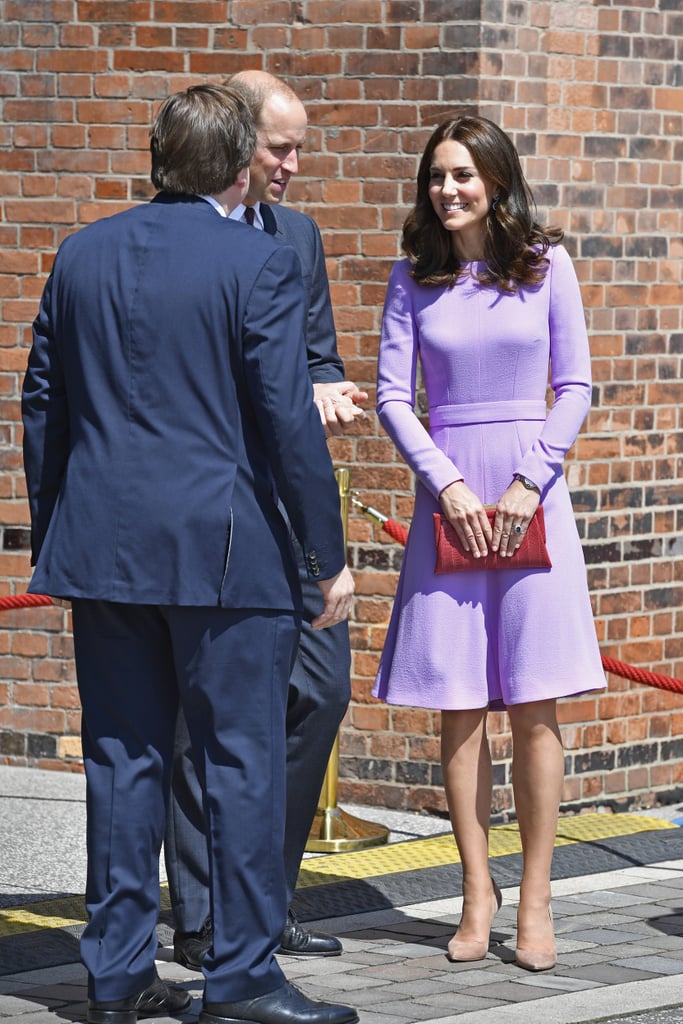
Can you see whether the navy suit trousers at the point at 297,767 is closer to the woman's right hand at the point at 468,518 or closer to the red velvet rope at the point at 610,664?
the woman's right hand at the point at 468,518

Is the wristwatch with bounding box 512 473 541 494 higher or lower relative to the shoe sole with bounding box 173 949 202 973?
higher

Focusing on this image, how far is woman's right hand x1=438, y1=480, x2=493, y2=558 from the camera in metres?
5.31

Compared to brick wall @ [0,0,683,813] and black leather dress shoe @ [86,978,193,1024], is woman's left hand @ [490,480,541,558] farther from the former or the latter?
brick wall @ [0,0,683,813]

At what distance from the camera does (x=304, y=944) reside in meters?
5.38

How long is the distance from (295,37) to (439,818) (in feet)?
8.95

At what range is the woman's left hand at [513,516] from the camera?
209 inches

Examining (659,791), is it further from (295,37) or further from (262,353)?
(262,353)

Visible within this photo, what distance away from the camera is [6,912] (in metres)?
5.87

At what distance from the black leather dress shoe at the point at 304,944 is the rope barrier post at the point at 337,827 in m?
1.30

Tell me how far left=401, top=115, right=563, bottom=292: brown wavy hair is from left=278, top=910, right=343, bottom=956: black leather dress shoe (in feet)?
5.61

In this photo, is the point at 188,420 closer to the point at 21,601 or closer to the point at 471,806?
the point at 471,806

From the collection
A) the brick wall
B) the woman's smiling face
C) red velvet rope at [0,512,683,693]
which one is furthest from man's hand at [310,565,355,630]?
the brick wall

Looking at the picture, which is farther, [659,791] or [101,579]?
[659,791]

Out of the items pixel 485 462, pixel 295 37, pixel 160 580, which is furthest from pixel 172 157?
pixel 295 37
